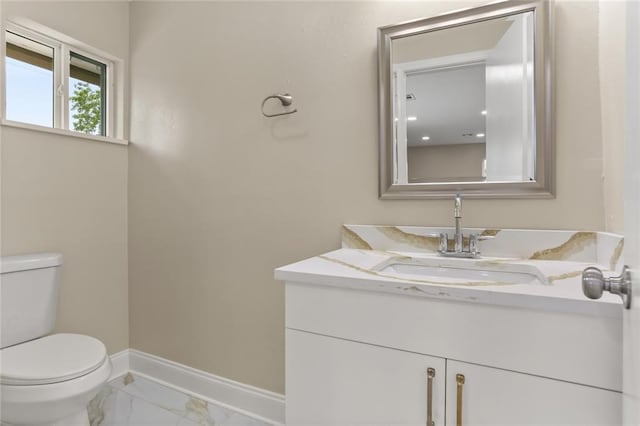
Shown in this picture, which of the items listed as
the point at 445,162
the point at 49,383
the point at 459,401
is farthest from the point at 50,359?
the point at 445,162

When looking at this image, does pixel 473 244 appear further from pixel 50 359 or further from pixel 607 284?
pixel 50 359

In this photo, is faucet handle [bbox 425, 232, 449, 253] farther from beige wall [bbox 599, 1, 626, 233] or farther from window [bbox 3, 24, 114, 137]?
window [bbox 3, 24, 114, 137]

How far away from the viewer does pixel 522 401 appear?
2.63 ft

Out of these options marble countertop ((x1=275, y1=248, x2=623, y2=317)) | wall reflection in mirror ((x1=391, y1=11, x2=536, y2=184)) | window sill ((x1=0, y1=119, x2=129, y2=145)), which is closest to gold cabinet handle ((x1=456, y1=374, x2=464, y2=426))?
marble countertop ((x1=275, y1=248, x2=623, y2=317))

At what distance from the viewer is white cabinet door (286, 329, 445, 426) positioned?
0.91 meters

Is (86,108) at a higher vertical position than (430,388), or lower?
higher

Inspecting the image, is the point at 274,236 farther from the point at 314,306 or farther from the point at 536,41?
the point at 536,41

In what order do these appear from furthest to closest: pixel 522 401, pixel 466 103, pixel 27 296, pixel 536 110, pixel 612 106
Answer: pixel 27 296 < pixel 466 103 < pixel 536 110 < pixel 612 106 < pixel 522 401

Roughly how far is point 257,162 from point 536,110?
1186 millimetres

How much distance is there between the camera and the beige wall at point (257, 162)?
48.0 inches

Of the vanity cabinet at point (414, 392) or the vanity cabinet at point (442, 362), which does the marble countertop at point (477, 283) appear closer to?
the vanity cabinet at point (442, 362)

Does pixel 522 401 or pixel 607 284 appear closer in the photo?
pixel 607 284

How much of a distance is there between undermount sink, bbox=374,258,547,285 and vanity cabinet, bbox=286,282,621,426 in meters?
0.21

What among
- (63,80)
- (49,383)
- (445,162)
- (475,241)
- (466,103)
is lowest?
(49,383)
